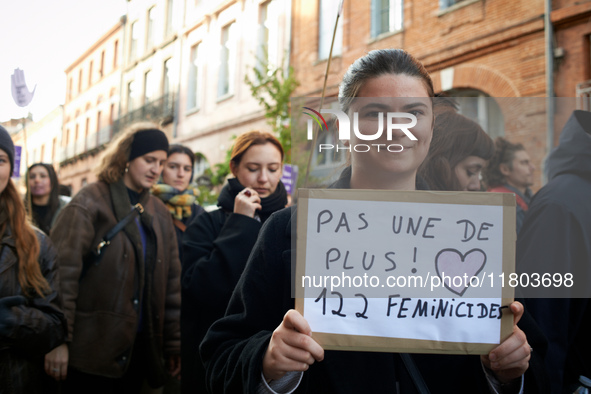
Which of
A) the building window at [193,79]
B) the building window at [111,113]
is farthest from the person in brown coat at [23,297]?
the building window at [111,113]

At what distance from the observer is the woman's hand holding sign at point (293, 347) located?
3.28ft

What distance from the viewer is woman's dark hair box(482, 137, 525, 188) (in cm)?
150

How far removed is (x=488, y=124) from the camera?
144 centimetres

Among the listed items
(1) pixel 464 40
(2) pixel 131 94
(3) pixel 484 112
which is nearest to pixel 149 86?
(2) pixel 131 94

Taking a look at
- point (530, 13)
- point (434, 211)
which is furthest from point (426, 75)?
point (530, 13)

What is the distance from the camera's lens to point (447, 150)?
1.21 metres

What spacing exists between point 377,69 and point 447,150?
0.26 metres

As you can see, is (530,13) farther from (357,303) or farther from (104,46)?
(104,46)

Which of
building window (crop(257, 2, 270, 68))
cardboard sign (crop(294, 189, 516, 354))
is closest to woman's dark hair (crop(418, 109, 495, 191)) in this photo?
cardboard sign (crop(294, 189, 516, 354))

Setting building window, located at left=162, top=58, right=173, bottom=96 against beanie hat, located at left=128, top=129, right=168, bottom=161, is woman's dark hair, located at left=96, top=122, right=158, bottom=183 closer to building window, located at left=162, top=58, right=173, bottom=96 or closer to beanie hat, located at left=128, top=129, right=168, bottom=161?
beanie hat, located at left=128, top=129, right=168, bottom=161

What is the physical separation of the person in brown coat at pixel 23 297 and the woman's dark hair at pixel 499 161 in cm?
169

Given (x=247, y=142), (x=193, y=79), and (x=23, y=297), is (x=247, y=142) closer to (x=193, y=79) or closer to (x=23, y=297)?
(x=23, y=297)

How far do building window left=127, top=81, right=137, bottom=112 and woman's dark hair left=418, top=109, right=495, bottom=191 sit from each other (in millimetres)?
23777

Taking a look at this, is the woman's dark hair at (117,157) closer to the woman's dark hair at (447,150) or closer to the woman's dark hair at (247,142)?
the woman's dark hair at (247,142)
